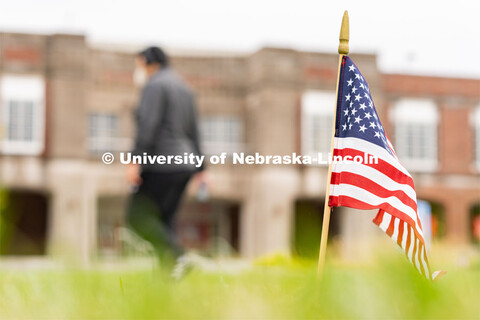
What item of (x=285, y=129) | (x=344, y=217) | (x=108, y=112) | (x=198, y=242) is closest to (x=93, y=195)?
(x=108, y=112)

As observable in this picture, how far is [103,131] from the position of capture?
1093 inches

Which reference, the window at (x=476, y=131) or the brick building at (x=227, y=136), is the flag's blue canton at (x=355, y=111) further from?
the window at (x=476, y=131)

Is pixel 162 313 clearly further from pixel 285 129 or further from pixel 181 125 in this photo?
pixel 285 129

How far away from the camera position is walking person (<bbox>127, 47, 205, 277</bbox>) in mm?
5477

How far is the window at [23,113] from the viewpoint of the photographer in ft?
86.2

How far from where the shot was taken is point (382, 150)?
12.6ft

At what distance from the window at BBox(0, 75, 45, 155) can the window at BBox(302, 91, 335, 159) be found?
958cm

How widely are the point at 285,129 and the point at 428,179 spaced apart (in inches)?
258

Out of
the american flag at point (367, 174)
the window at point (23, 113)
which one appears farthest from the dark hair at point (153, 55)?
the window at point (23, 113)

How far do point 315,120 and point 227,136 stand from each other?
3.42 m

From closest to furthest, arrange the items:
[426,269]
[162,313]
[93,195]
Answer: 1. [162,313]
2. [426,269]
3. [93,195]

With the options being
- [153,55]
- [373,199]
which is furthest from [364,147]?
[153,55]

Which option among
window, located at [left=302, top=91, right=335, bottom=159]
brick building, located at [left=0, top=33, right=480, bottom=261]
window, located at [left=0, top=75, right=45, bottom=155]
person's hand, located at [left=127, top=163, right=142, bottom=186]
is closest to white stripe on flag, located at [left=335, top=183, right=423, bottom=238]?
person's hand, located at [left=127, top=163, right=142, bottom=186]

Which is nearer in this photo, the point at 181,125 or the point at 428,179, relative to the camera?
the point at 181,125
